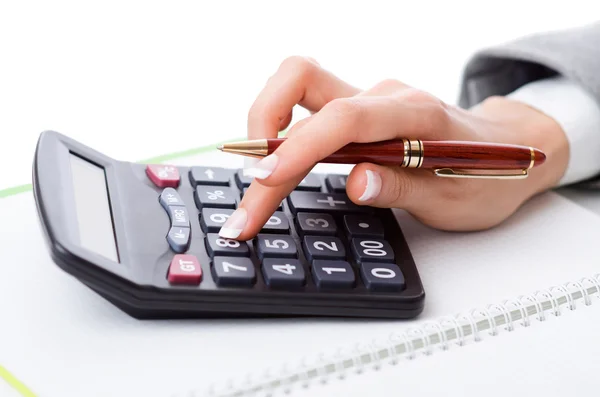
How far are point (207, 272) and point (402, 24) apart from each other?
0.86 metres

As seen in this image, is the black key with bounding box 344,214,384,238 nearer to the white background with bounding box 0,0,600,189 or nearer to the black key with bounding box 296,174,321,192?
the black key with bounding box 296,174,321,192

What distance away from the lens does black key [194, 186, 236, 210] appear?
58 cm

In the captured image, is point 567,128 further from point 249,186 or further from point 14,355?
point 14,355

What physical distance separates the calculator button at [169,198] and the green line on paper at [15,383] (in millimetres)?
158

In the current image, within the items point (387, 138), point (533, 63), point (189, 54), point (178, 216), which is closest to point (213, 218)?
point (178, 216)

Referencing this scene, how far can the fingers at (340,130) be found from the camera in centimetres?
53

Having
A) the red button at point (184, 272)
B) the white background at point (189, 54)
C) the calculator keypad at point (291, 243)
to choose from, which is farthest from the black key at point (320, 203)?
the white background at point (189, 54)

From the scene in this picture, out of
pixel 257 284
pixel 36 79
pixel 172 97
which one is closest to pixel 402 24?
pixel 172 97

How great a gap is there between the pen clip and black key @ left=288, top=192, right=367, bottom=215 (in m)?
0.06

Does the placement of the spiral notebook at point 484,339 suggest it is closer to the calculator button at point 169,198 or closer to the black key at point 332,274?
the black key at point 332,274

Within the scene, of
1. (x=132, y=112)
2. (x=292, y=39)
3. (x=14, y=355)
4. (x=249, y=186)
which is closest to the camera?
(x=14, y=355)

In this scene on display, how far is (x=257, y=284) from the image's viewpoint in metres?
0.50

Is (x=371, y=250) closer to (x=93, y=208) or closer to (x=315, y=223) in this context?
(x=315, y=223)

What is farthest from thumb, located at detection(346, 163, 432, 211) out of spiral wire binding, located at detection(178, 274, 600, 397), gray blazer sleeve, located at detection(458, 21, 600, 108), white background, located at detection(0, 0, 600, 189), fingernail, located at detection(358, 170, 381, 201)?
white background, located at detection(0, 0, 600, 189)
